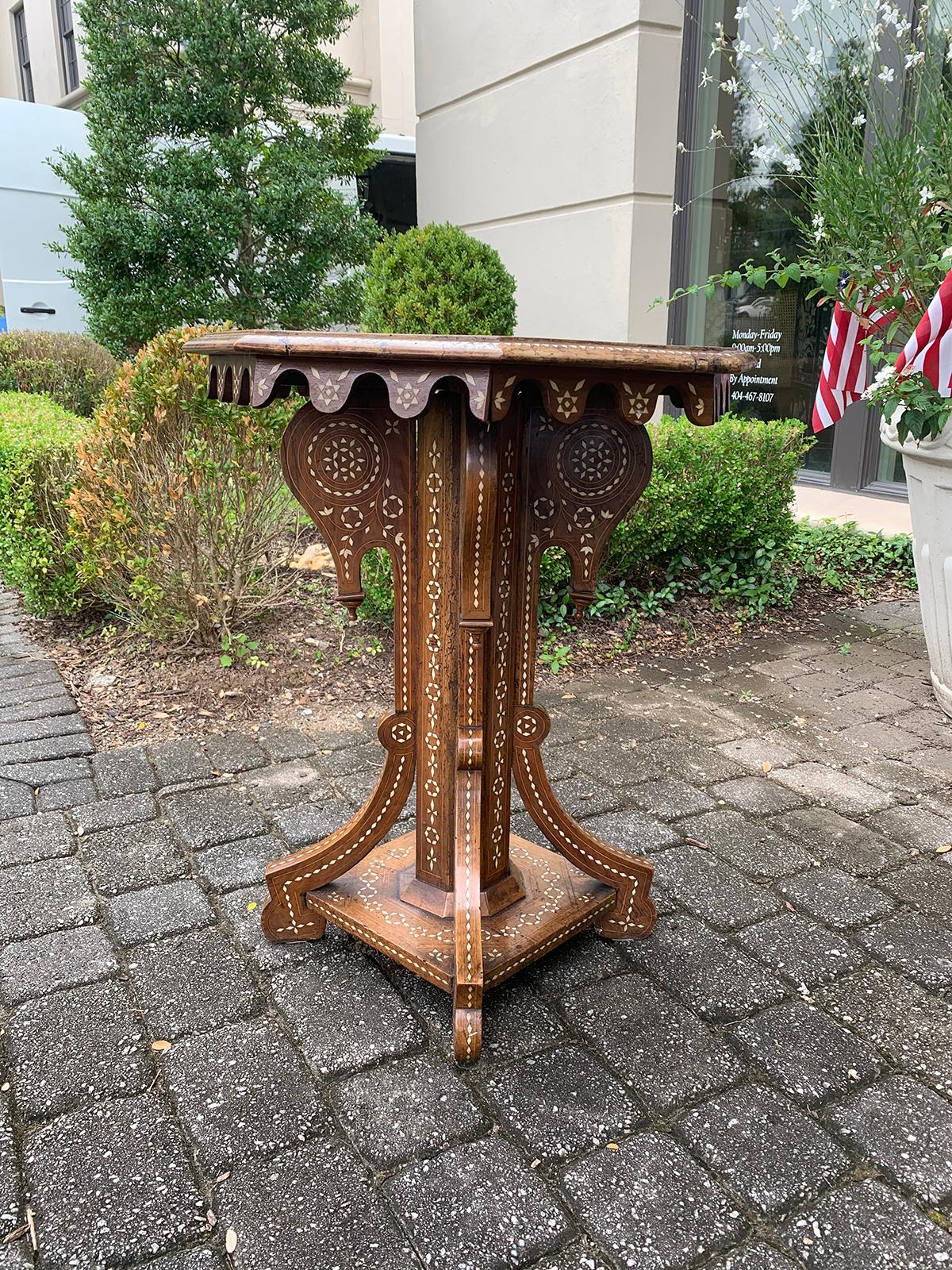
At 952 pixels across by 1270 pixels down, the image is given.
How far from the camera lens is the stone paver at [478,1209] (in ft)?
4.79

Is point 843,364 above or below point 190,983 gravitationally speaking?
above

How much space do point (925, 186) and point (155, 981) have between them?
3.53 meters

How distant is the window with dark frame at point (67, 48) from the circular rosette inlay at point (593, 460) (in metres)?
20.2

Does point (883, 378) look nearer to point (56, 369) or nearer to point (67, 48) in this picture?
point (56, 369)

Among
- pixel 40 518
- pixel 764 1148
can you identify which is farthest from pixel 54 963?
pixel 40 518

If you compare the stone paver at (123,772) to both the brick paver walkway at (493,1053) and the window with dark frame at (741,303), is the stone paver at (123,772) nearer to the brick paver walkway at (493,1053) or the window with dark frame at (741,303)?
the brick paver walkway at (493,1053)

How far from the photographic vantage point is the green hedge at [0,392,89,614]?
4.39m

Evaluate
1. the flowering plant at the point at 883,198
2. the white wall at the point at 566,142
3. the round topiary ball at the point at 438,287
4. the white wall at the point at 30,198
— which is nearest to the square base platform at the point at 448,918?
the flowering plant at the point at 883,198

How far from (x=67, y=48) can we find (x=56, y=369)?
13.3m

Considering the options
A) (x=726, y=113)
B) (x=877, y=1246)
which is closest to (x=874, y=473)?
(x=726, y=113)

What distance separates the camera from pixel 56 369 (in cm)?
888

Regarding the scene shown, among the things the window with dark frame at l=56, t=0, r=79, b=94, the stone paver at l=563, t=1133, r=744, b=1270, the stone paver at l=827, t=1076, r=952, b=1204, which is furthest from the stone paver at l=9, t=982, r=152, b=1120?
the window with dark frame at l=56, t=0, r=79, b=94

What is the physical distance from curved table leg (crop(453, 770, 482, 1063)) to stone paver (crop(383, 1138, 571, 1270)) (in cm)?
22

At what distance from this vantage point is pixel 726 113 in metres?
6.50
